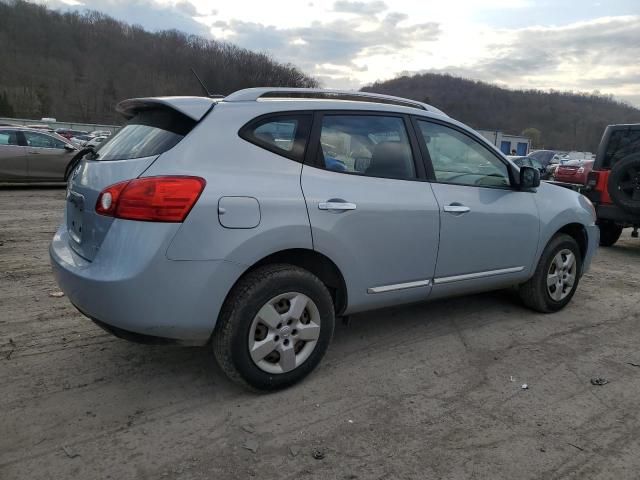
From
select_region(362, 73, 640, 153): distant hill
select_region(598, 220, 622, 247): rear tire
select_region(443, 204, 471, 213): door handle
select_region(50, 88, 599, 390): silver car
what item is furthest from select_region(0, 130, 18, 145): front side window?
select_region(362, 73, 640, 153): distant hill

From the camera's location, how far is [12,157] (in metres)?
12.0

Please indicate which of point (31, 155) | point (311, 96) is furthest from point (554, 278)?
point (31, 155)

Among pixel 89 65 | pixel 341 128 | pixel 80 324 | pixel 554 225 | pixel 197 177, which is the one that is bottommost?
pixel 80 324

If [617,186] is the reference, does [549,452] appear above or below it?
below

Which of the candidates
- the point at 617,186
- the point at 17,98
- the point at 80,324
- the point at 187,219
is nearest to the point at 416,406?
the point at 187,219

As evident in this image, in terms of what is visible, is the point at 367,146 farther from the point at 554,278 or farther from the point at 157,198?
the point at 554,278

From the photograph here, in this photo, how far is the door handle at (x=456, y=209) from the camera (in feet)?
12.0

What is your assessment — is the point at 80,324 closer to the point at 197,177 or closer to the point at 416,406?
the point at 197,177

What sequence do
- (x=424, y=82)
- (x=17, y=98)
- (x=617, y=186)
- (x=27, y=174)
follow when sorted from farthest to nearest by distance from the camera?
(x=424, y=82)
(x=17, y=98)
(x=27, y=174)
(x=617, y=186)

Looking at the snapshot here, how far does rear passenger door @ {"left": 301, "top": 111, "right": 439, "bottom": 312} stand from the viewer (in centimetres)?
310

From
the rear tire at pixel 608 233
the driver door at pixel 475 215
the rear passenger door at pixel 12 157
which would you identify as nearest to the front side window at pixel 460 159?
the driver door at pixel 475 215

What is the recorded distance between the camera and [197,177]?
2668 mm

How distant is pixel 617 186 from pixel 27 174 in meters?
12.1

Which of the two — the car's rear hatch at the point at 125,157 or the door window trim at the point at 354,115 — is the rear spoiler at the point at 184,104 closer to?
the car's rear hatch at the point at 125,157
